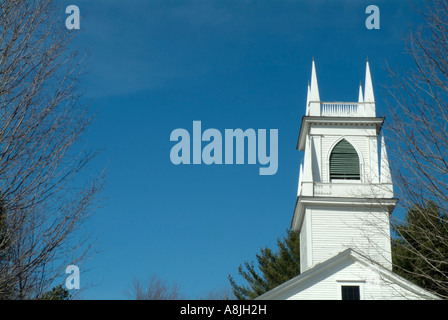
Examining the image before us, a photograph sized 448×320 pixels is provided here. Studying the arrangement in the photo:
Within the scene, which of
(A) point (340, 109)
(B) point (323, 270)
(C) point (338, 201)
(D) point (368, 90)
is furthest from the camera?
(D) point (368, 90)

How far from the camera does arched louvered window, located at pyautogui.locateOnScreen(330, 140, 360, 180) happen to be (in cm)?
3606

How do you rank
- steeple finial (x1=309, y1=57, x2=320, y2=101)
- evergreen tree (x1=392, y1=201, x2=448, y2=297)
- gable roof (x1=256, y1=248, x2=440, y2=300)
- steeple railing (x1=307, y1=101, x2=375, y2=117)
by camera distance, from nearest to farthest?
evergreen tree (x1=392, y1=201, x2=448, y2=297), gable roof (x1=256, y1=248, x2=440, y2=300), steeple railing (x1=307, y1=101, x2=375, y2=117), steeple finial (x1=309, y1=57, x2=320, y2=101)

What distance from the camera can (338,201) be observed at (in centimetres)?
3459

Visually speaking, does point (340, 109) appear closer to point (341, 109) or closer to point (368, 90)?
point (341, 109)

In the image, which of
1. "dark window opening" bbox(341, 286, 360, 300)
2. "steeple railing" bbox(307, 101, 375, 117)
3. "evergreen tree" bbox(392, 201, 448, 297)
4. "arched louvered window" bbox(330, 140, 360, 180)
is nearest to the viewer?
"evergreen tree" bbox(392, 201, 448, 297)

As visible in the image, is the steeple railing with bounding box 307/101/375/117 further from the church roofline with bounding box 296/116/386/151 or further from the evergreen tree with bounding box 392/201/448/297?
the evergreen tree with bounding box 392/201/448/297

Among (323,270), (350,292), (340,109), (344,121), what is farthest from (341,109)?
(350,292)

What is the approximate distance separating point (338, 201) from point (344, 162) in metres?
2.69

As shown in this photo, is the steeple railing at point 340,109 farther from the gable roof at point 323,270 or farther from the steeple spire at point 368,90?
the gable roof at point 323,270

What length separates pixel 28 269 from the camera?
12.3 metres

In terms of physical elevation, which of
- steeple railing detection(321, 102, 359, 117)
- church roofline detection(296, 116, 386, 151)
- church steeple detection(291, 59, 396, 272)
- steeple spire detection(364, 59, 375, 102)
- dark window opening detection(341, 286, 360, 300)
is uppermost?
steeple spire detection(364, 59, 375, 102)

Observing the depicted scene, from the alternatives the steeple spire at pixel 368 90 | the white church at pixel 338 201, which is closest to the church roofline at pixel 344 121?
the white church at pixel 338 201

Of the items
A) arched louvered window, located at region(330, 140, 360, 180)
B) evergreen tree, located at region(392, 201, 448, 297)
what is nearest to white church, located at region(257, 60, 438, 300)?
arched louvered window, located at region(330, 140, 360, 180)
